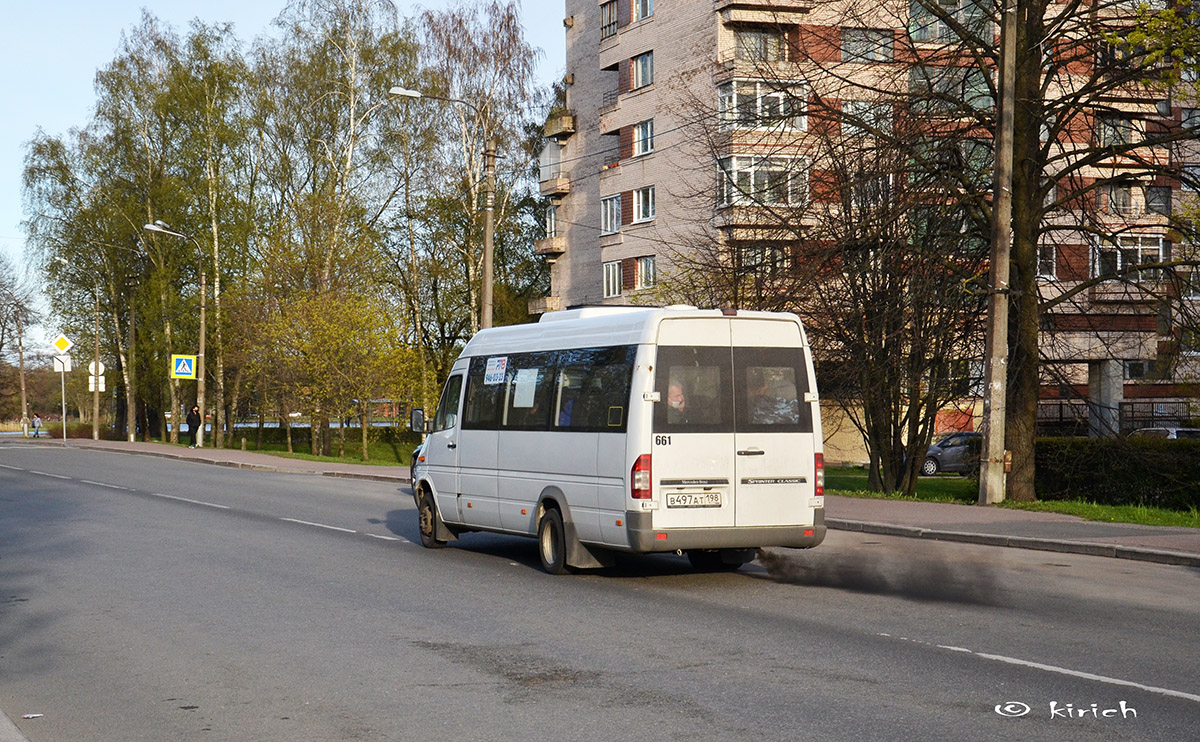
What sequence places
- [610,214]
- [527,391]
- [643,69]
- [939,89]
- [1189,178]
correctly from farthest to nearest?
1. [610,214]
2. [643,69]
3. [939,89]
4. [1189,178]
5. [527,391]

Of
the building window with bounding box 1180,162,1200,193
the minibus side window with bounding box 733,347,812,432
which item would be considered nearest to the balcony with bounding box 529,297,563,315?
the building window with bounding box 1180,162,1200,193

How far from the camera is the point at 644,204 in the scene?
51.3m

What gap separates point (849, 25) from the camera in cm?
2283

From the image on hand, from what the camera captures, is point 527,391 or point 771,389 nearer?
point 771,389

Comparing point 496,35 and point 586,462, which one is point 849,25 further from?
point 496,35

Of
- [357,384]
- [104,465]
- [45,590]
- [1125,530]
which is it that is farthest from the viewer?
[357,384]

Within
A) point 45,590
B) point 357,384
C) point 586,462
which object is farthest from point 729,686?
point 357,384

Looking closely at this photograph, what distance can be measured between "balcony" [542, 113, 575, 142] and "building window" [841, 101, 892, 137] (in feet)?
126

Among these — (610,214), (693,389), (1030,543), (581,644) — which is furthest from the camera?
(610,214)

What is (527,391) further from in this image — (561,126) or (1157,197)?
(561,126)

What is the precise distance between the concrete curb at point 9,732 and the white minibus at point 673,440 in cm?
586

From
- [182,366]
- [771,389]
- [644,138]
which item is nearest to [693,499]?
[771,389]

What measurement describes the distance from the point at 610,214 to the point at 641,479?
141 feet

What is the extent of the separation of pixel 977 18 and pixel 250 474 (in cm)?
2095
